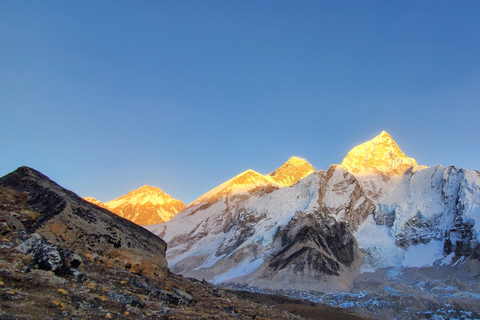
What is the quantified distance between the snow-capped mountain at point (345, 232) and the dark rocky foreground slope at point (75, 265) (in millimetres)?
112133

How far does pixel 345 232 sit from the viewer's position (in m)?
158

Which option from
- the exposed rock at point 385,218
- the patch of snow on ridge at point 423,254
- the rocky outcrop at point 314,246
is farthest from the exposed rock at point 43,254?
the exposed rock at point 385,218

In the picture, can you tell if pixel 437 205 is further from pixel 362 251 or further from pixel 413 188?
pixel 362 251

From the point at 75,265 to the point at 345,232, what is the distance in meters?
154

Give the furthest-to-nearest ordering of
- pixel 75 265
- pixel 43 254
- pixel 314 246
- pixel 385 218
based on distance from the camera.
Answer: pixel 385 218 → pixel 314 246 → pixel 75 265 → pixel 43 254

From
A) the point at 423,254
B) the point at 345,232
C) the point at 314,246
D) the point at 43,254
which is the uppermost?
the point at 345,232

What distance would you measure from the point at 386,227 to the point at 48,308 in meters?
169

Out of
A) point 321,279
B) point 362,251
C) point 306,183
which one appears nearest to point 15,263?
point 321,279

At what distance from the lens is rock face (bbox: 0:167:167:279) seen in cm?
1811

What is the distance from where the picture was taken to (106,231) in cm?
2048

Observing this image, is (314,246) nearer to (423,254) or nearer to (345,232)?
(345,232)

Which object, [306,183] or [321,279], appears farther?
[306,183]

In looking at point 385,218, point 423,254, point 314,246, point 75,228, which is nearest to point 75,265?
point 75,228

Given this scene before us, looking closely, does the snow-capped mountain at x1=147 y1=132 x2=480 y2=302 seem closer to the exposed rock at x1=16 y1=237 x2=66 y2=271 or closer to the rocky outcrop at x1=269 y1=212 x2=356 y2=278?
the rocky outcrop at x1=269 y1=212 x2=356 y2=278
